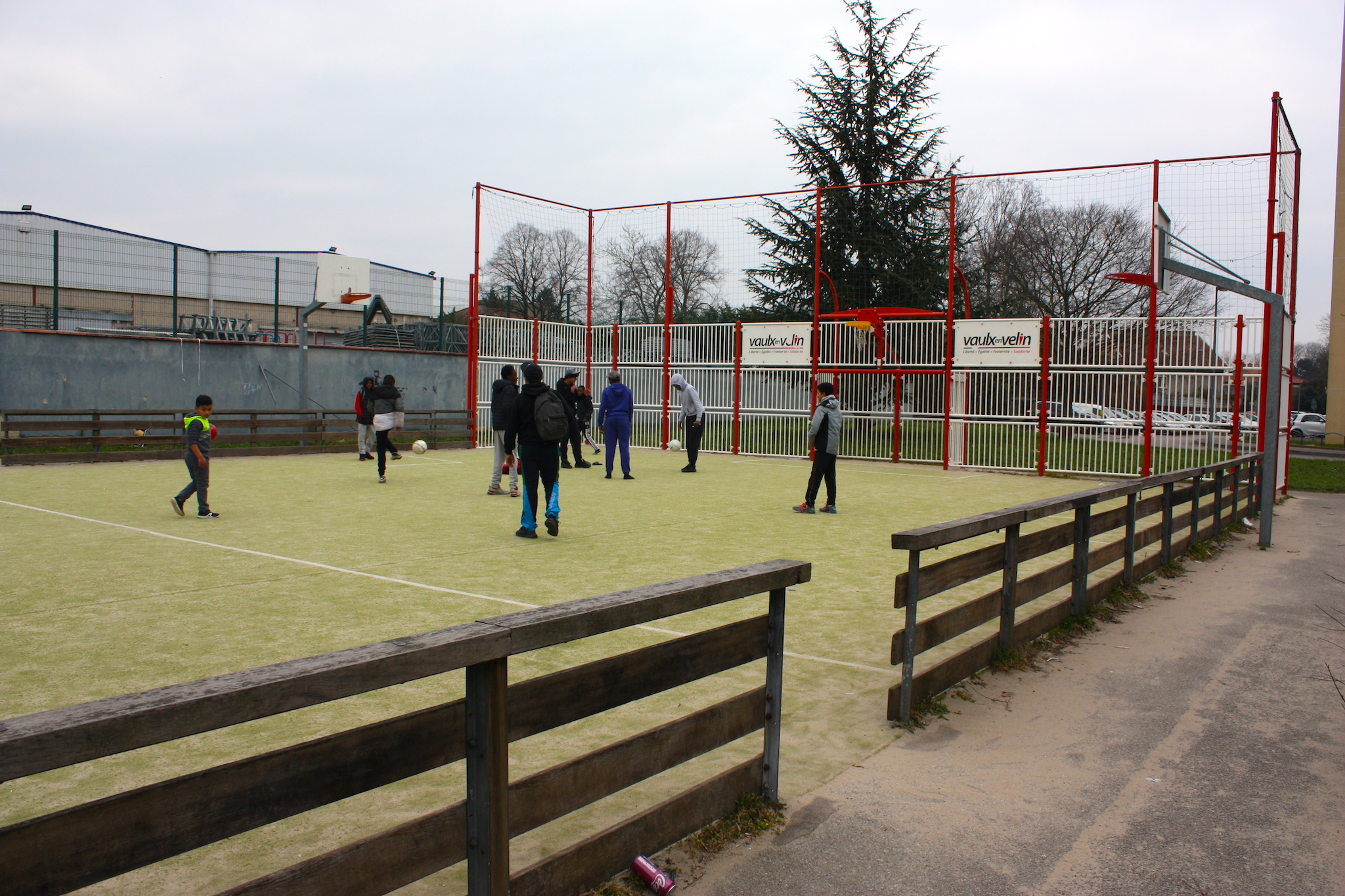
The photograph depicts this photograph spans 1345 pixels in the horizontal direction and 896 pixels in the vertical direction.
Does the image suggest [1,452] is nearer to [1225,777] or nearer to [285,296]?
[285,296]

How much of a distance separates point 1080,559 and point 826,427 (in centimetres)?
537

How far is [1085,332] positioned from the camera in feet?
61.7

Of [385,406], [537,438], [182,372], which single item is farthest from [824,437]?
[182,372]

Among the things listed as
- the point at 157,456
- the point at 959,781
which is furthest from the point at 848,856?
the point at 157,456

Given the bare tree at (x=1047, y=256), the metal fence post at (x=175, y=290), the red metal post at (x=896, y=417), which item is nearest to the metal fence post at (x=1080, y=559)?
the red metal post at (x=896, y=417)

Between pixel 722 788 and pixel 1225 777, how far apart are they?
2.25 m

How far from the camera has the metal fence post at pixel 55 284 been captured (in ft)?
68.2

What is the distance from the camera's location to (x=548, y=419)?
9.24 m

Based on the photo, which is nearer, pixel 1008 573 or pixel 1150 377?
pixel 1008 573

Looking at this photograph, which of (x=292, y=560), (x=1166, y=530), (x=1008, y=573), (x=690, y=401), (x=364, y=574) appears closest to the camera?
(x=1008, y=573)

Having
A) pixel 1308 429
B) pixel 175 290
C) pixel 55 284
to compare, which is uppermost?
pixel 175 290

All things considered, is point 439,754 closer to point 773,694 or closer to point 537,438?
point 773,694

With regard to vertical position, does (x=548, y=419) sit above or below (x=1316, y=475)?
above

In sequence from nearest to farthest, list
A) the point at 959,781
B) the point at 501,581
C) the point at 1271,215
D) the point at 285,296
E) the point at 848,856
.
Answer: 1. the point at 848,856
2. the point at 959,781
3. the point at 501,581
4. the point at 1271,215
5. the point at 285,296
